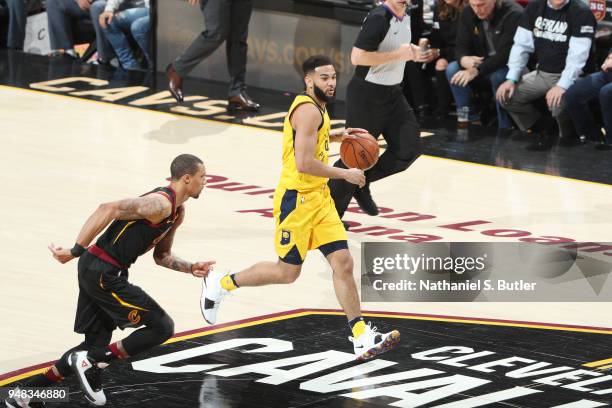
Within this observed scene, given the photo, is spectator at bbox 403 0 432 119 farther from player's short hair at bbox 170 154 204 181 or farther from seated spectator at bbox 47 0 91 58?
player's short hair at bbox 170 154 204 181

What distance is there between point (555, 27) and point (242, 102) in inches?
134

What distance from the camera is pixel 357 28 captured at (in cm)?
1486

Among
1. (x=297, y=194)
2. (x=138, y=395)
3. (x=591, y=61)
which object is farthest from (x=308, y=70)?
(x=591, y=61)

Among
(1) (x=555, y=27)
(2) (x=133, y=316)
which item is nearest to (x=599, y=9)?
(1) (x=555, y=27)

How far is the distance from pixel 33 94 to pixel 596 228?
6876mm

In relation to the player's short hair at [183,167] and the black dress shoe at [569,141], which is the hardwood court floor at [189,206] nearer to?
the black dress shoe at [569,141]

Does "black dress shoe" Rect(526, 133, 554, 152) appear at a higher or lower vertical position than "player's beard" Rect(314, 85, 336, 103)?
lower

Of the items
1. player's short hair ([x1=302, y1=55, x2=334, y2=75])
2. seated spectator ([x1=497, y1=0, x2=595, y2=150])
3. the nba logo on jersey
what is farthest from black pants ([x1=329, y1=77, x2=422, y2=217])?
seated spectator ([x1=497, y1=0, x2=595, y2=150])

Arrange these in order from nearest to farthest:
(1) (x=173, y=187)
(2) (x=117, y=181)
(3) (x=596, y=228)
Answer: (1) (x=173, y=187)
(3) (x=596, y=228)
(2) (x=117, y=181)

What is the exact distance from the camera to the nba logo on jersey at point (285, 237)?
7.76 meters

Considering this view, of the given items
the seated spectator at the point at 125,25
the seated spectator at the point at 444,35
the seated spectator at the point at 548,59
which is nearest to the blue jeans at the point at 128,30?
the seated spectator at the point at 125,25

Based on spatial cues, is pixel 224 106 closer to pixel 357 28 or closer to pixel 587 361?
pixel 357 28

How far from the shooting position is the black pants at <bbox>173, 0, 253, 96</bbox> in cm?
1416

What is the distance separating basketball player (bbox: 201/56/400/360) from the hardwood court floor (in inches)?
30.6
